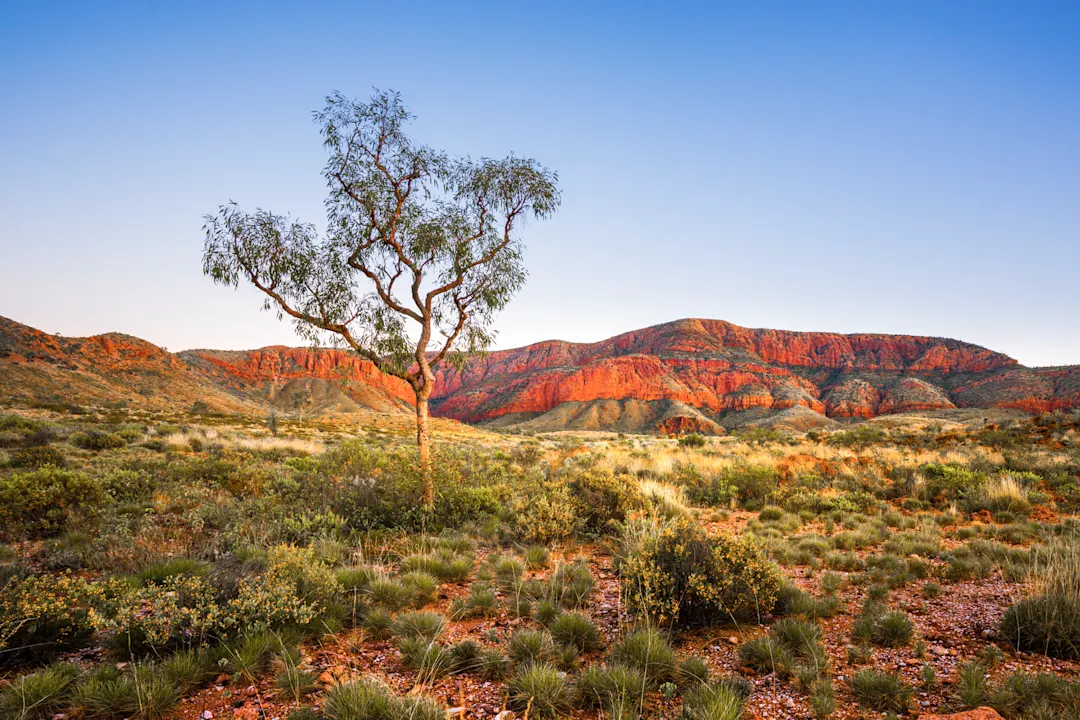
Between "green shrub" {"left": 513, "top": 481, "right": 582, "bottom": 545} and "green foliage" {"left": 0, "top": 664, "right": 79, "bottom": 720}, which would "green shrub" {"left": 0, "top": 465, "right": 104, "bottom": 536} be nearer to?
"green foliage" {"left": 0, "top": 664, "right": 79, "bottom": 720}

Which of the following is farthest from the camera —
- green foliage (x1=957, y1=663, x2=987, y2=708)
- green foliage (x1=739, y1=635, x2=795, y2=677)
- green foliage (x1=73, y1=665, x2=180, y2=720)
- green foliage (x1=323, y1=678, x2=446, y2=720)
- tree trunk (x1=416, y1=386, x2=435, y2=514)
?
tree trunk (x1=416, y1=386, x2=435, y2=514)

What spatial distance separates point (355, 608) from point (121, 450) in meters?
15.5

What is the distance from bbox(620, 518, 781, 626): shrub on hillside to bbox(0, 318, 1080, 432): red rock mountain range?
199ft

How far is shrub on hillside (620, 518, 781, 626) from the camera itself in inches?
185

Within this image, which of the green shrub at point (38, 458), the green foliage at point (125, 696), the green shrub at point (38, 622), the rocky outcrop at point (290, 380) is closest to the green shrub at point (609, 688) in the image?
the green foliage at point (125, 696)

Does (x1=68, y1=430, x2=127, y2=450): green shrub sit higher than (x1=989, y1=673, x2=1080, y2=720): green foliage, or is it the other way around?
(x1=989, y1=673, x2=1080, y2=720): green foliage

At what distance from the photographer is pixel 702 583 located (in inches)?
184

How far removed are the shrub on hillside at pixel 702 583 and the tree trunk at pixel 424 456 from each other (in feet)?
16.8

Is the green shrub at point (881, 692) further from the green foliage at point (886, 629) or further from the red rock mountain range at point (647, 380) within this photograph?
the red rock mountain range at point (647, 380)

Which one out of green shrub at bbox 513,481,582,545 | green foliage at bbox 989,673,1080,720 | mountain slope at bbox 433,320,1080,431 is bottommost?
green shrub at bbox 513,481,582,545

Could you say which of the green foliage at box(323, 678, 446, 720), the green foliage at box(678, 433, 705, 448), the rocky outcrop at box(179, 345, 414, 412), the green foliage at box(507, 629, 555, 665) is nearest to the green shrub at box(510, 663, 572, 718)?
the green foliage at box(507, 629, 555, 665)

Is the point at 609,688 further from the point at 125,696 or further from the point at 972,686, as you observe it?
the point at 125,696

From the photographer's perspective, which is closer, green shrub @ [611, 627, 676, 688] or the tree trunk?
green shrub @ [611, 627, 676, 688]

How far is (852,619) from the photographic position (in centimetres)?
482
